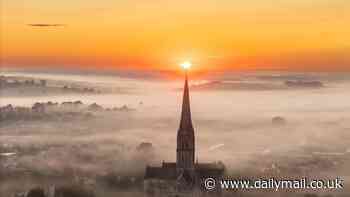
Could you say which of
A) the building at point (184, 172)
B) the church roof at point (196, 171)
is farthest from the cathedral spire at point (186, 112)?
the church roof at point (196, 171)

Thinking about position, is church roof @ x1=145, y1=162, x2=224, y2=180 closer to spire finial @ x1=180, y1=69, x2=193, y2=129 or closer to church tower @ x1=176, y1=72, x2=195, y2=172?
church tower @ x1=176, y1=72, x2=195, y2=172

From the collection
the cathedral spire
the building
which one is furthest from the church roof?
the cathedral spire

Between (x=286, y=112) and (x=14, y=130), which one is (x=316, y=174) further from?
(x=14, y=130)

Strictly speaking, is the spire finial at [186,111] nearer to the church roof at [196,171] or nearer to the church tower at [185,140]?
the church tower at [185,140]

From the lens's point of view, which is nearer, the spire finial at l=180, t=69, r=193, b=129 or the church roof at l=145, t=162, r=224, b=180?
the church roof at l=145, t=162, r=224, b=180

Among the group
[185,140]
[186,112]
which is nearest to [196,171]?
[185,140]

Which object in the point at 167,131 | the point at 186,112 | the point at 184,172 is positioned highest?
the point at 186,112

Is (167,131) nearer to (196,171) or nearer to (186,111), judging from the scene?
(186,111)
